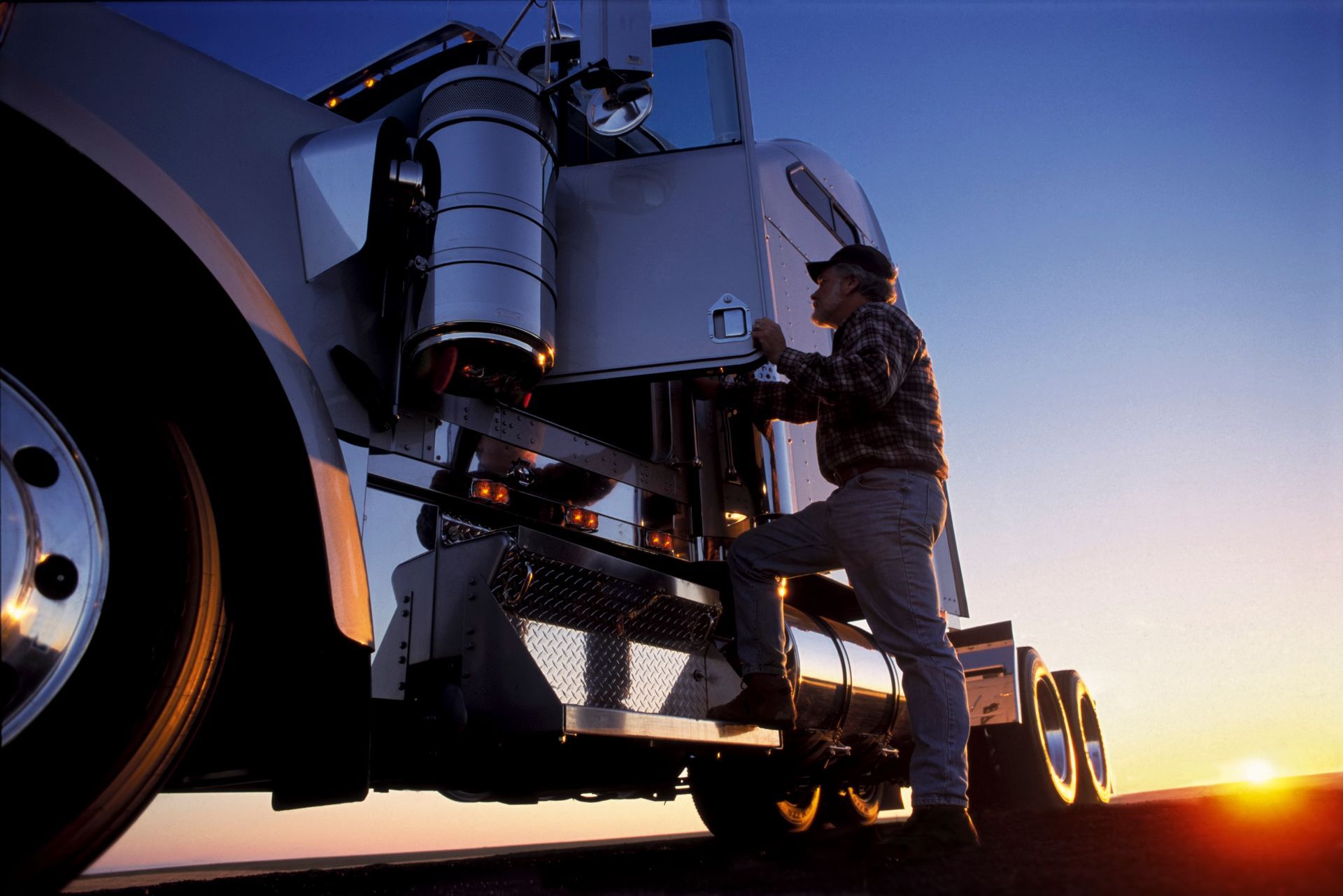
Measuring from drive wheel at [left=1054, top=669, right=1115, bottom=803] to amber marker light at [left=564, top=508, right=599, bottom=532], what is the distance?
4034 mm

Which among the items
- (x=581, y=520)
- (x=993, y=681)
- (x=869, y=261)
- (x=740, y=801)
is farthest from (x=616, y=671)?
(x=993, y=681)

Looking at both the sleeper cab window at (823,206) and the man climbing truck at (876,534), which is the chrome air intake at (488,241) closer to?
the man climbing truck at (876,534)

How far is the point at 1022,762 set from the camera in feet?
16.6

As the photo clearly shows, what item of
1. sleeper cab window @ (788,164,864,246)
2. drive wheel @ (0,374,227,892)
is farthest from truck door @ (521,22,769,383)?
drive wheel @ (0,374,227,892)

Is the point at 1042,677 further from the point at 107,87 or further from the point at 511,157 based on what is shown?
the point at 107,87

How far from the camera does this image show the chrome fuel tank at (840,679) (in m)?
3.42

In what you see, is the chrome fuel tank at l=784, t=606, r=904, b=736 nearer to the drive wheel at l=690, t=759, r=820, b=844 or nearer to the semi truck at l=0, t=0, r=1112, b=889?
the semi truck at l=0, t=0, r=1112, b=889

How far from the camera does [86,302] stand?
61.7 inches

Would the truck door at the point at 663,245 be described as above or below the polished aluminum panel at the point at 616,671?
above

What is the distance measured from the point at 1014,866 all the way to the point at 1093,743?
4710 millimetres

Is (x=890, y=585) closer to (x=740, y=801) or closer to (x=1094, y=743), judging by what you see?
(x=740, y=801)

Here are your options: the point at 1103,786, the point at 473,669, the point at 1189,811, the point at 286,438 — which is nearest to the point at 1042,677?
the point at 1103,786

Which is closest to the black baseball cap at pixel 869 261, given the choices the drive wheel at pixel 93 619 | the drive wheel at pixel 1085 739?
the drive wheel at pixel 93 619

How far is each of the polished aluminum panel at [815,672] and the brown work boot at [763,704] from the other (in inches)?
16.0
